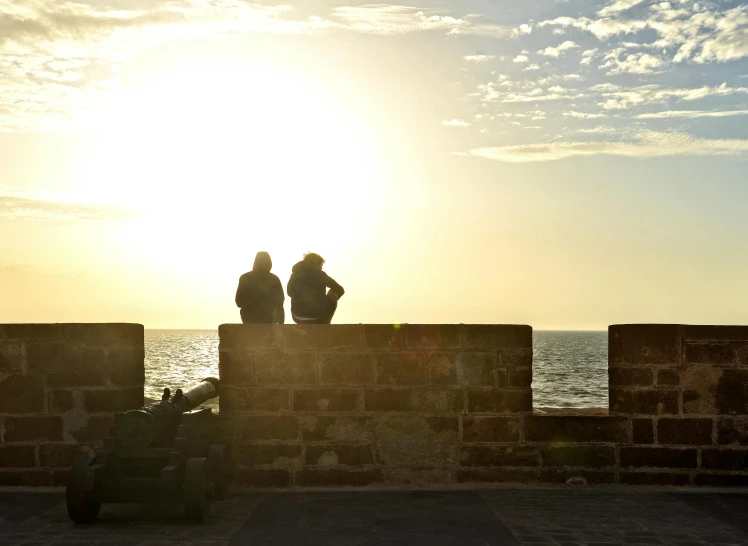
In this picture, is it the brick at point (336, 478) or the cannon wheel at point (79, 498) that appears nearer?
the cannon wheel at point (79, 498)

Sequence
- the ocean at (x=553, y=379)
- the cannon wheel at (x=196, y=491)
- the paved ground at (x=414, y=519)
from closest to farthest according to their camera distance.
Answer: the paved ground at (x=414, y=519) → the cannon wheel at (x=196, y=491) → the ocean at (x=553, y=379)

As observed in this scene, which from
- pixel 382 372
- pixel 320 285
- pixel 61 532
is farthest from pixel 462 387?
pixel 61 532

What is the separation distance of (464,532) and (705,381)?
3.36 m

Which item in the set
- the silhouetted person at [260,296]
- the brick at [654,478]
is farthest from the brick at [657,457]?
the silhouetted person at [260,296]

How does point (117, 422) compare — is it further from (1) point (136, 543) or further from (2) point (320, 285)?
(2) point (320, 285)

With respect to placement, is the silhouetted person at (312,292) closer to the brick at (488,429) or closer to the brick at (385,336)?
the brick at (385,336)

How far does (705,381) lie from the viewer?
7.94 m

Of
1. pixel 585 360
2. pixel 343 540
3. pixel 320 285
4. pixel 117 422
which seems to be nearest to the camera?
pixel 343 540

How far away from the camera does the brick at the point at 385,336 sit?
308 inches

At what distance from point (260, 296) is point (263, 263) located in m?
0.41

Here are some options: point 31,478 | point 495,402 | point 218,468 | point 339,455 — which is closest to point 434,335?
point 495,402

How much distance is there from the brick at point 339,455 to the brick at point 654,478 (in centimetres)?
246

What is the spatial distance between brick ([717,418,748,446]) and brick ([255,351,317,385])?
13.0ft

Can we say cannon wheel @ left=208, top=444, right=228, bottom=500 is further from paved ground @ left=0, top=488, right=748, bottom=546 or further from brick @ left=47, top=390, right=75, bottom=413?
brick @ left=47, top=390, right=75, bottom=413
